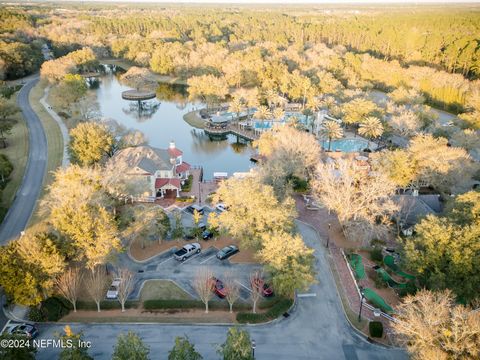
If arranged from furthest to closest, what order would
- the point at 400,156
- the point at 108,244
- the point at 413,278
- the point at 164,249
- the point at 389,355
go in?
the point at 400,156, the point at 164,249, the point at 413,278, the point at 108,244, the point at 389,355

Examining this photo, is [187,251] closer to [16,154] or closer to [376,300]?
[376,300]

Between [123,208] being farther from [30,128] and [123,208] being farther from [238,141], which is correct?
[30,128]

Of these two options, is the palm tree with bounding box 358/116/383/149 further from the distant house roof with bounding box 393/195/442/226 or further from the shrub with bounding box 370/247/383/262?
the shrub with bounding box 370/247/383/262

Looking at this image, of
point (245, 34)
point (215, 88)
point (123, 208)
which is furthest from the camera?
point (245, 34)

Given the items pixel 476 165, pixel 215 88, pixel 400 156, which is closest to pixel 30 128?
pixel 215 88

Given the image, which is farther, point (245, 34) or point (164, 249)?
point (245, 34)

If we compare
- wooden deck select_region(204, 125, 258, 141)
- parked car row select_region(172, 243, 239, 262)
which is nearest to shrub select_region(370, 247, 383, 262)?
parked car row select_region(172, 243, 239, 262)

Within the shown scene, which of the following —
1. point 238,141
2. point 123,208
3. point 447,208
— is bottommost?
point 238,141

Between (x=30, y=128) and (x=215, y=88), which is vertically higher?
(x=215, y=88)
